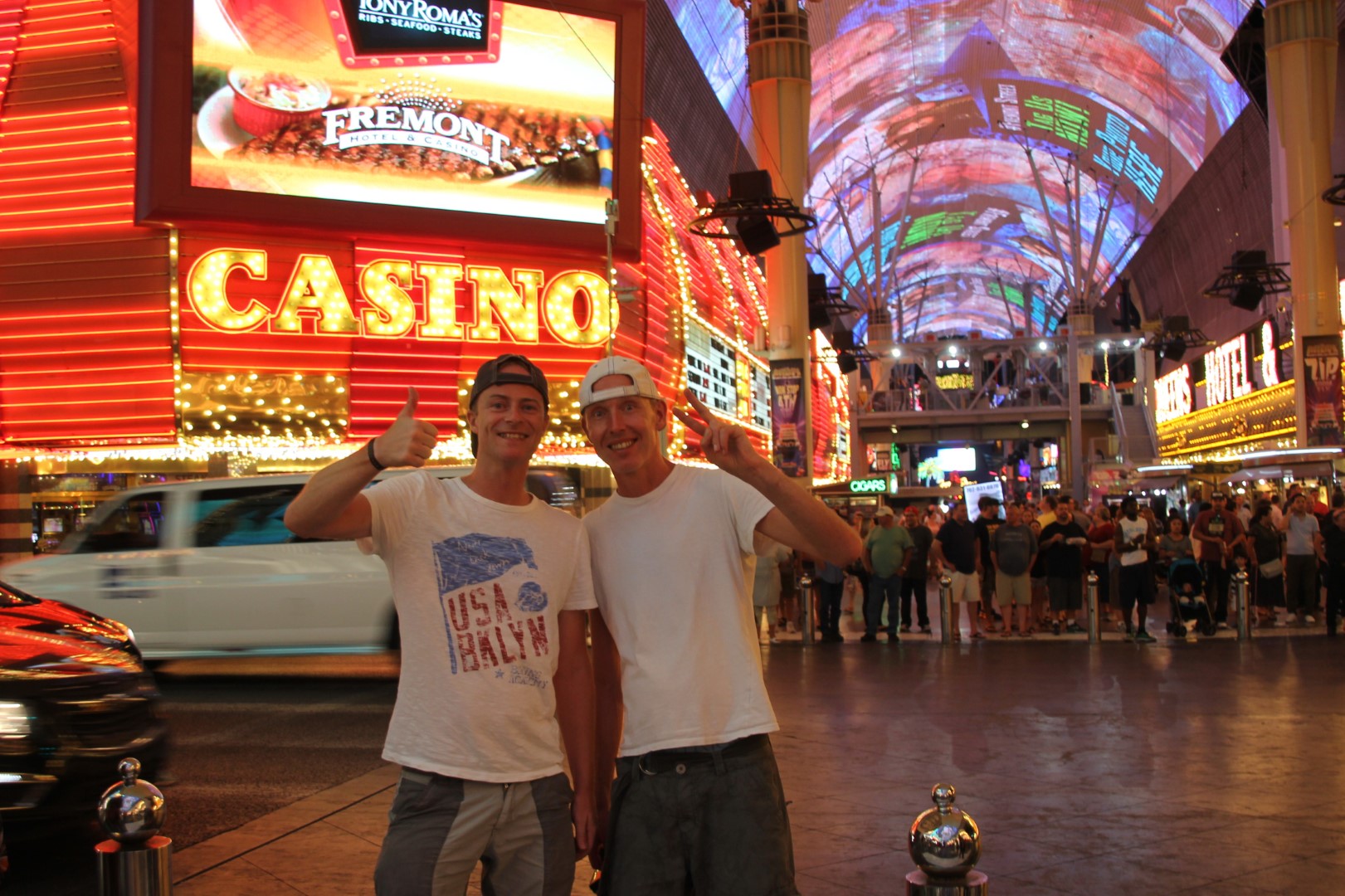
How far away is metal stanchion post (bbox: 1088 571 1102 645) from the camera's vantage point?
52.5 feet

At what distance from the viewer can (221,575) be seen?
39.3 ft

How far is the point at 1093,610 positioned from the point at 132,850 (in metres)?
14.3

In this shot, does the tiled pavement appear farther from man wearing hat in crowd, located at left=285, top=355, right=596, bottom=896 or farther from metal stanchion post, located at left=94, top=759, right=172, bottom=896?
man wearing hat in crowd, located at left=285, top=355, right=596, bottom=896

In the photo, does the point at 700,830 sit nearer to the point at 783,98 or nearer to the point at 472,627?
the point at 472,627

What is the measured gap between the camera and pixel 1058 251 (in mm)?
64500

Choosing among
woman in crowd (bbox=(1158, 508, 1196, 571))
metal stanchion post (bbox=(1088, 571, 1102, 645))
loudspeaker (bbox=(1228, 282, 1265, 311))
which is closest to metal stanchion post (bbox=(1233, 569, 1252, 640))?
woman in crowd (bbox=(1158, 508, 1196, 571))

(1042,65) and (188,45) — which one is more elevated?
(1042,65)

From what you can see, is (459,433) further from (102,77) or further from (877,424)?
(877,424)

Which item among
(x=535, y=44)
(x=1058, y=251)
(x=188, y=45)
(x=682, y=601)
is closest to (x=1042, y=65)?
(x=1058, y=251)

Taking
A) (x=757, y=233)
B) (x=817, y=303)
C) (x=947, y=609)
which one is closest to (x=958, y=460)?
(x=817, y=303)

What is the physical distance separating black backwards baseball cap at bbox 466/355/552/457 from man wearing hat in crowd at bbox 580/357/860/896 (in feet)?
0.47

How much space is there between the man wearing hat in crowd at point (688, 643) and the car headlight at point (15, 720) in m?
3.50

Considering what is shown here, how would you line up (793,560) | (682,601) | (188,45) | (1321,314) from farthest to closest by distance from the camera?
(1321,314) < (793,560) < (188,45) < (682,601)

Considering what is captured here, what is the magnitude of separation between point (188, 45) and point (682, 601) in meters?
16.4
